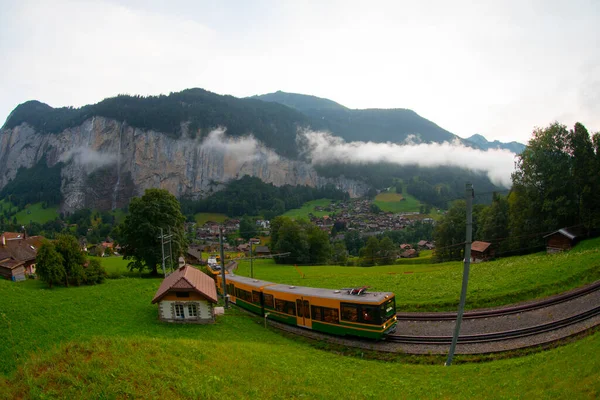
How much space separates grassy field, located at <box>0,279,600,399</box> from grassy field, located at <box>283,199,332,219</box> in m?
134

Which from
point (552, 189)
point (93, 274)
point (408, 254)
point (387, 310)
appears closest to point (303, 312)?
point (387, 310)

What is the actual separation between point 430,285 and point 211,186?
179 metres

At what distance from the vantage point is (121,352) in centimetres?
1036

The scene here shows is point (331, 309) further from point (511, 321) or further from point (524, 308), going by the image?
point (524, 308)

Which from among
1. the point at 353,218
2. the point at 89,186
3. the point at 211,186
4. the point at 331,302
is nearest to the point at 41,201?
the point at 89,186

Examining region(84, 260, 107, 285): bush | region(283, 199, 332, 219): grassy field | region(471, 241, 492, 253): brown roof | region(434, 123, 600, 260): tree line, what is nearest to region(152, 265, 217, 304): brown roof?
region(84, 260, 107, 285): bush

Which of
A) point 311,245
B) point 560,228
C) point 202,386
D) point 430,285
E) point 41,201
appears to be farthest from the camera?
point 41,201

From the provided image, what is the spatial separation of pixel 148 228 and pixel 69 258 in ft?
24.2

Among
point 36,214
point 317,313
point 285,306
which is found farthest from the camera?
point 36,214

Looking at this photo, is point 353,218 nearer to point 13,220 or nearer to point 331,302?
point 331,302

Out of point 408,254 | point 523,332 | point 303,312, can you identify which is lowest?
point 408,254

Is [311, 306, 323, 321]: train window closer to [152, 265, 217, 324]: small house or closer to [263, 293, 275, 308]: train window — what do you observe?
[263, 293, 275, 308]: train window

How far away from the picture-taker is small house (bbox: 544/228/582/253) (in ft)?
108

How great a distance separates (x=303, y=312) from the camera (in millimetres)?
20188
